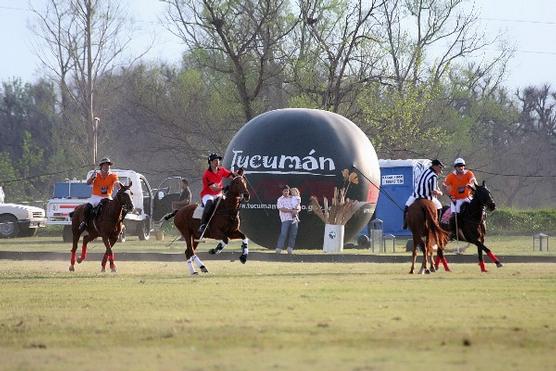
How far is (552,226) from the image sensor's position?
6581cm

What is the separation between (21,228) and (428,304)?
41201 millimetres

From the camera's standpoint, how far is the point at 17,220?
57.0m

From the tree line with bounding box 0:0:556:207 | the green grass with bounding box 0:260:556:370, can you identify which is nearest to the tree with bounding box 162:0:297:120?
the tree line with bounding box 0:0:556:207

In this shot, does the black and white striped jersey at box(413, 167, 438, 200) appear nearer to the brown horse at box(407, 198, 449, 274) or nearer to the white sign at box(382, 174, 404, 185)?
the brown horse at box(407, 198, 449, 274)

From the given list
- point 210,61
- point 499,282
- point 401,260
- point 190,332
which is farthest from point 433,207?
point 210,61

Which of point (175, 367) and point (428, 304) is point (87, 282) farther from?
point (175, 367)

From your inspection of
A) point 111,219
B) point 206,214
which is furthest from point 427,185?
point 111,219

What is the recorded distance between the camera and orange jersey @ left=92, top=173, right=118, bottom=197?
27794mm

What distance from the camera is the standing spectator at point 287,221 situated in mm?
35688

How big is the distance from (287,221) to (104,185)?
9316mm

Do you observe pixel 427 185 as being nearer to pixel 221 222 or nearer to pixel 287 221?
pixel 221 222

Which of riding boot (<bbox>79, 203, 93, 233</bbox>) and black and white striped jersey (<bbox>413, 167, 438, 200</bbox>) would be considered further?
riding boot (<bbox>79, 203, 93, 233</bbox>)

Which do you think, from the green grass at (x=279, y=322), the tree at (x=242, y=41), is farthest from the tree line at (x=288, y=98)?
the green grass at (x=279, y=322)

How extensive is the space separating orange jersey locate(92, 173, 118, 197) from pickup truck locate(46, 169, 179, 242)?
2327 centimetres
